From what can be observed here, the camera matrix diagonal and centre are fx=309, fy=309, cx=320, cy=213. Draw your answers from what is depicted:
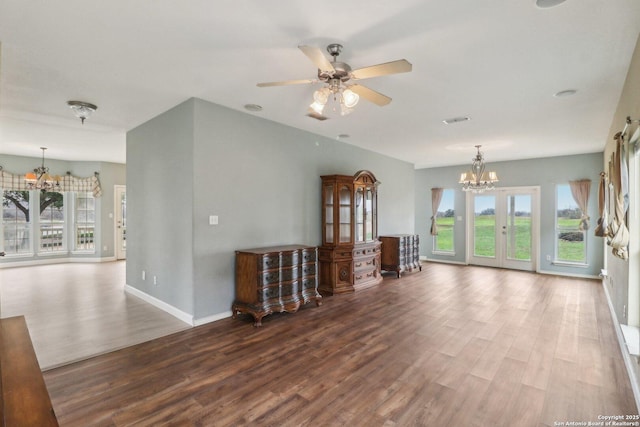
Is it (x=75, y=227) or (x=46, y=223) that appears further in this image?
(x=75, y=227)

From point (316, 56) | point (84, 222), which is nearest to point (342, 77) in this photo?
point (316, 56)

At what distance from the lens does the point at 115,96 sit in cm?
359

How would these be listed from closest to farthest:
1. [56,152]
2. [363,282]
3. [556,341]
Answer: [556,341] → [363,282] → [56,152]

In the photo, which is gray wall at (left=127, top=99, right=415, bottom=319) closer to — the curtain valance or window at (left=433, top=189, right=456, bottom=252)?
the curtain valance

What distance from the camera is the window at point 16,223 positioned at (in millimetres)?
7363

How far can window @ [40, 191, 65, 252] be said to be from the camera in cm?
786

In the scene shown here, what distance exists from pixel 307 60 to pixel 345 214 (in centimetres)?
308

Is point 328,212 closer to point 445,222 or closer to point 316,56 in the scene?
point 316,56

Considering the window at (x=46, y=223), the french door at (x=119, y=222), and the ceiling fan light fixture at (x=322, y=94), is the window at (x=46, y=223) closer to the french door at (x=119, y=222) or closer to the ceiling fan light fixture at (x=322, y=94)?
the french door at (x=119, y=222)

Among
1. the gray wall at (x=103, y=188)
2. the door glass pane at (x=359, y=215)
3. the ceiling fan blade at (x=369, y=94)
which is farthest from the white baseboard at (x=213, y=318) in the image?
the gray wall at (x=103, y=188)

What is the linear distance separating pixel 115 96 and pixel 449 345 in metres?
4.63

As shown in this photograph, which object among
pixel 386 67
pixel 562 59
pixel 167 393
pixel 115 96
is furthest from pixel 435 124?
pixel 167 393

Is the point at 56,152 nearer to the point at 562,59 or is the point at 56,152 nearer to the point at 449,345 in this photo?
the point at 449,345

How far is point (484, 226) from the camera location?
802 cm
